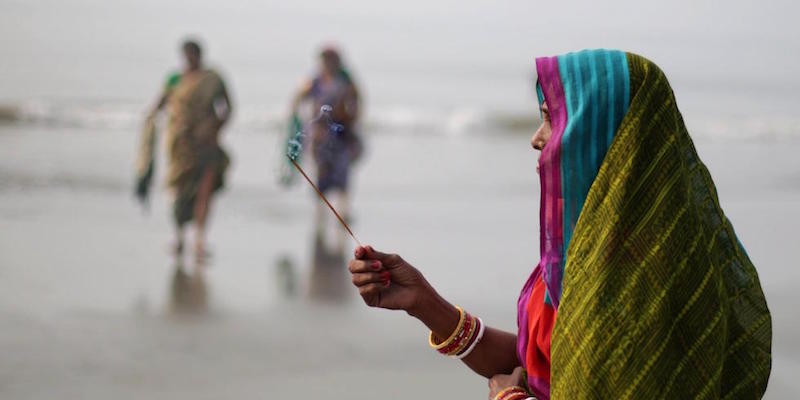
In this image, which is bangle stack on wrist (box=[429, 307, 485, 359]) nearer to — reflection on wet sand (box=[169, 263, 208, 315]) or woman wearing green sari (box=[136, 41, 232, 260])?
reflection on wet sand (box=[169, 263, 208, 315])

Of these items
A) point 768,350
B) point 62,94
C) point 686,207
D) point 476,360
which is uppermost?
point 686,207

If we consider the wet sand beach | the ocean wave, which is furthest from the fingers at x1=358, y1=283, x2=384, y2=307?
the ocean wave

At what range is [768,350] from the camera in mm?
2090

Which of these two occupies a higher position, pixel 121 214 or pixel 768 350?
pixel 768 350

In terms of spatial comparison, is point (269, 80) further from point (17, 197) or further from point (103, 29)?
point (17, 197)

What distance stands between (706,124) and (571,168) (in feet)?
83.4

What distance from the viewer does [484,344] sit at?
243 centimetres

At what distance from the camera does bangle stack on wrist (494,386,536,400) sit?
225cm

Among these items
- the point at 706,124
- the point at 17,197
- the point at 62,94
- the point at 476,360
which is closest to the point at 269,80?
the point at 62,94

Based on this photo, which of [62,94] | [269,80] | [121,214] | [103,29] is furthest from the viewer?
[103,29]

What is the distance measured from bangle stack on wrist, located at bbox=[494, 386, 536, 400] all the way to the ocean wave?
18067 mm

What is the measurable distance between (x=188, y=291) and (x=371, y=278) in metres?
5.60

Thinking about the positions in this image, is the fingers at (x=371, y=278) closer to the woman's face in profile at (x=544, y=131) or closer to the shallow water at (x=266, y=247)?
the woman's face in profile at (x=544, y=131)

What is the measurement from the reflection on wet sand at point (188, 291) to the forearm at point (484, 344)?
484 centimetres
